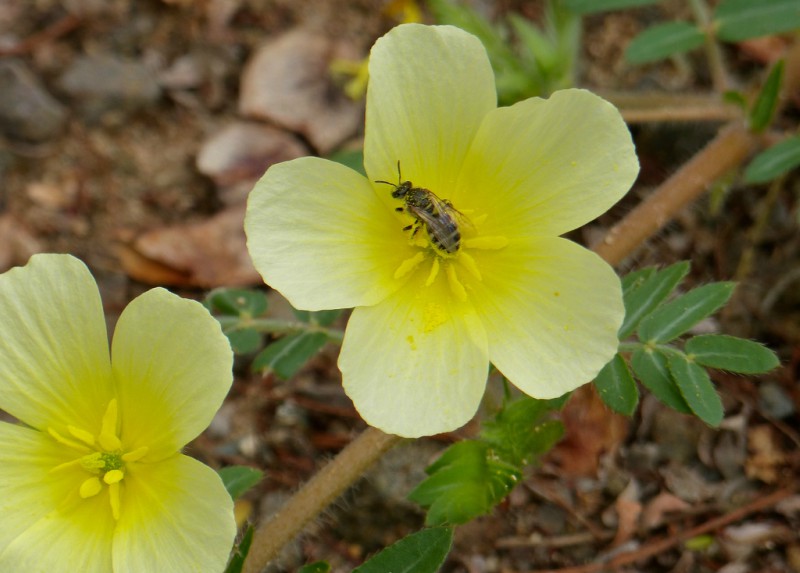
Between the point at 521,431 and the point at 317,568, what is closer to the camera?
the point at 317,568

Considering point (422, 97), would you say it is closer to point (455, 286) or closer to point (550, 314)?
point (455, 286)

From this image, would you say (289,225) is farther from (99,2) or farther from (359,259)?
(99,2)

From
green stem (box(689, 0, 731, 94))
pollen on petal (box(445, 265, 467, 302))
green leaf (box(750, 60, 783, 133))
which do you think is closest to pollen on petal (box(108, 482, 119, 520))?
pollen on petal (box(445, 265, 467, 302))

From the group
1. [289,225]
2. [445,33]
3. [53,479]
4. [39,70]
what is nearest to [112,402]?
[53,479]

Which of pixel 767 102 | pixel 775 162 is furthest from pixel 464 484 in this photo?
pixel 767 102

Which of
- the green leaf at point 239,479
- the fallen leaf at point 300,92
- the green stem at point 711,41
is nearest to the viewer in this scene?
the green leaf at point 239,479

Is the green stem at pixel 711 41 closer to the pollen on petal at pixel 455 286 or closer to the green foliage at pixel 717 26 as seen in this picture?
the green foliage at pixel 717 26

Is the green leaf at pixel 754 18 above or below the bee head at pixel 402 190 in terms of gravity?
below

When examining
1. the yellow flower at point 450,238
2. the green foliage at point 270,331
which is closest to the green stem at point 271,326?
the green foliage at point 270,331
